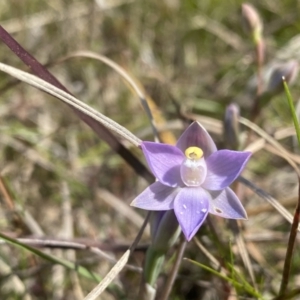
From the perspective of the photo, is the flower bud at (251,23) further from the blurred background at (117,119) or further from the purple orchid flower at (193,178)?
the purple orchid flower at (193,178)

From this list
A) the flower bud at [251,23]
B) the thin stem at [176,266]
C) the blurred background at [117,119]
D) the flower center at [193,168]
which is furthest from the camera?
the flower bud at [251,23]

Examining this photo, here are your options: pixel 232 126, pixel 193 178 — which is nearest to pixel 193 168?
pixel 193 178

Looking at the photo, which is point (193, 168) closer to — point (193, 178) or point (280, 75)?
point (193, 178)

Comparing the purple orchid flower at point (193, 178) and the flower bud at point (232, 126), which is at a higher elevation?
the flower bud at point (232, 126)

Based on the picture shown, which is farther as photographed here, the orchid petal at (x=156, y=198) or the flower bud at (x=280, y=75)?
the flower bud at (x=280, y=75)

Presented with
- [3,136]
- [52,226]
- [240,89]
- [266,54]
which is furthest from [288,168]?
[3,136]

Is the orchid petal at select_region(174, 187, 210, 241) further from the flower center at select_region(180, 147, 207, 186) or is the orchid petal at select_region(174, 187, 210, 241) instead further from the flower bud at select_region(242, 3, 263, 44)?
the flower bud at select_region(242, 3, 263, 44)

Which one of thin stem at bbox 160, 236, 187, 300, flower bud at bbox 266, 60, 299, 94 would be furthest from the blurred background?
thin stem at bbox 160, 236, 187, 300

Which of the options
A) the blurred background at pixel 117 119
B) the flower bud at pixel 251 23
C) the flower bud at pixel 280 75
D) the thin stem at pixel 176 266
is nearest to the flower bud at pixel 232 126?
the blurred background at pixel 117 119

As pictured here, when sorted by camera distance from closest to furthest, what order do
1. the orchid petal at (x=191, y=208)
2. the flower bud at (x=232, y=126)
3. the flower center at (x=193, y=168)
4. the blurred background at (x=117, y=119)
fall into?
the orchid petal at (x=191, y=208)
the flower center at (x=193, y=168)
the flower bud at (x=232, y=126)
the blurred background at (x=117, y=119)
